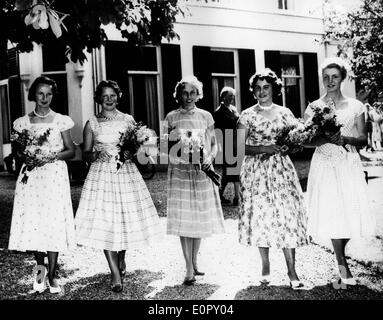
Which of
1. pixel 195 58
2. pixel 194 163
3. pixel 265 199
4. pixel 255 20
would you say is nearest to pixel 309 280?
pixel 265 199

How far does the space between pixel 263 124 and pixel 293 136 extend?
341 millimetres

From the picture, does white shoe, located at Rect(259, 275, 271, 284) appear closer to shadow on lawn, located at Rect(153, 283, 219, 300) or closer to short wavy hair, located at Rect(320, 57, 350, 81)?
shadow on lawn, located at Rect(153, 283, 219, 300)

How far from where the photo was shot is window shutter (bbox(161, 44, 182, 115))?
1309cm

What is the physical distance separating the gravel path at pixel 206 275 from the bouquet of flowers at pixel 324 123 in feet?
4.35

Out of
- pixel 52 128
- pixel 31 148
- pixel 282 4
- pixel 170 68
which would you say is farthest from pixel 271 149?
pixel 282 4

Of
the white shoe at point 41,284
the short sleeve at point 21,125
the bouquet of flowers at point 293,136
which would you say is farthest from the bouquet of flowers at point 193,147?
the white shoe at point 41,284

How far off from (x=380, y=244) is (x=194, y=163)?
2.56 meters

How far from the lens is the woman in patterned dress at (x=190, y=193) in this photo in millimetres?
4492

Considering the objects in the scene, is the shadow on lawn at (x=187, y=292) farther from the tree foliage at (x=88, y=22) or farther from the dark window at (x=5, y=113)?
the dark window at (x=5, y=113)

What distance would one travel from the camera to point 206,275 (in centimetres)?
467

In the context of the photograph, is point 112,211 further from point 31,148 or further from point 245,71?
point 245,71

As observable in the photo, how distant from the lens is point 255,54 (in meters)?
14.3

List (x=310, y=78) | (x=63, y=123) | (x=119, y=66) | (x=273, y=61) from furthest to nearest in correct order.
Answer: (x=310, y=78) < (x=273, y=61) < (x=119, y=66) < (x=63, y=123)
